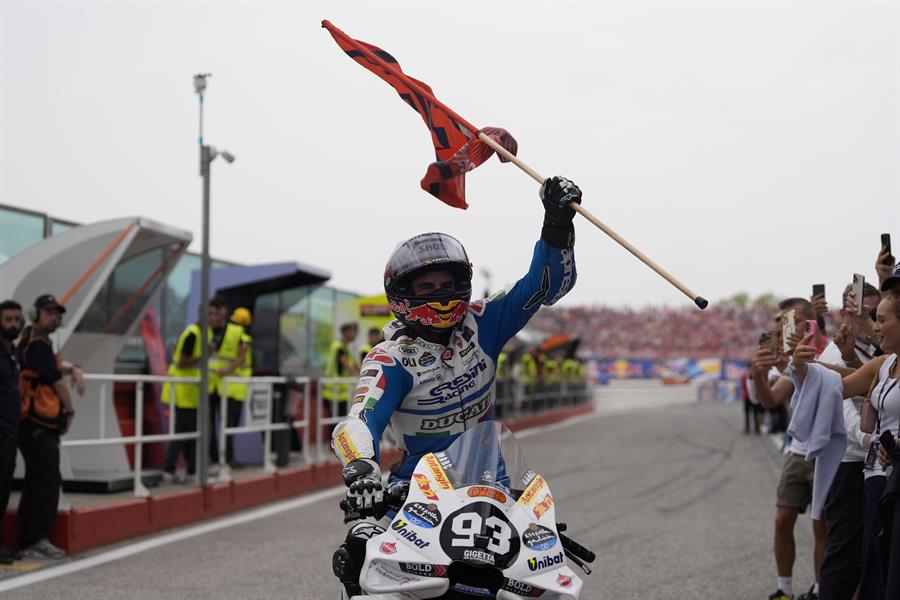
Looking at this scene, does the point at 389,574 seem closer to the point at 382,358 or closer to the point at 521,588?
the point at 521,588

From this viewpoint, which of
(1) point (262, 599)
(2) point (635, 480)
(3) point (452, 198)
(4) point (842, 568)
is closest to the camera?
(3) point (452, 198)

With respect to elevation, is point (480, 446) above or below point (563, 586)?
above

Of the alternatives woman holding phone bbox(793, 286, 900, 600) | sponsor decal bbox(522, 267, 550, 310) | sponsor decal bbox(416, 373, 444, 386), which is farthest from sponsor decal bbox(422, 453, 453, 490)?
woman holding phone bbox(793, 286, 900, 600)

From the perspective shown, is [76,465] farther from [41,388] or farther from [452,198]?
[452,198]

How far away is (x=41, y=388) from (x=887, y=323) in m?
6.26

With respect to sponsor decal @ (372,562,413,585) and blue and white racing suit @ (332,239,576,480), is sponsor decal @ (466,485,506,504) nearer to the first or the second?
sponsor decal @ (372,562,413,585)

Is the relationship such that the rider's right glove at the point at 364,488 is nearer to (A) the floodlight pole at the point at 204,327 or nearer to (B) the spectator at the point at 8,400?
(B) the spectator at the point at 8,400

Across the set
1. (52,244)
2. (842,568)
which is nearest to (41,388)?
(52,244)

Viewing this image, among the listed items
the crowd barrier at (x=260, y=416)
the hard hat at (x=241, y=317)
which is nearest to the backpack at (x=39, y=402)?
the crowd barrier at (x=260, y=416)

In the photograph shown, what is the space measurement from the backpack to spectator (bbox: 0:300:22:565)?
344 mm

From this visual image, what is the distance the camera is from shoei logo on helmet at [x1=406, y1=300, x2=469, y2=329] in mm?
4312

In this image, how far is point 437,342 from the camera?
4445 mm

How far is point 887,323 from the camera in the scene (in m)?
4.67

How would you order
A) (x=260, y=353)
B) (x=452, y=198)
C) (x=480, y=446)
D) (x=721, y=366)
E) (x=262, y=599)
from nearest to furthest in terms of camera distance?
(x=480, y=446) → (x=452, y=198) → (x=262, y=599) → (x=260, y=353) → (x=721, y=366)
